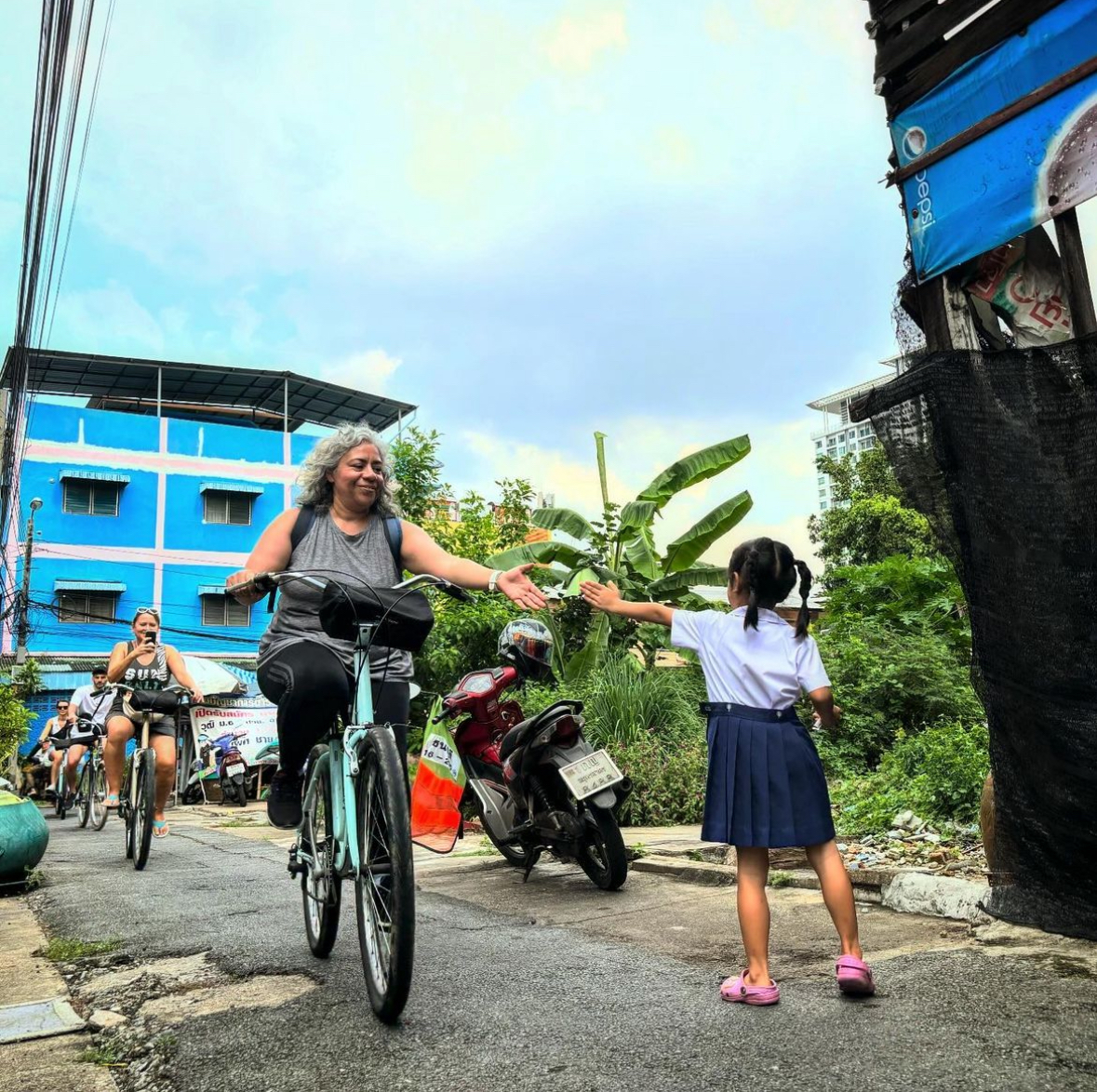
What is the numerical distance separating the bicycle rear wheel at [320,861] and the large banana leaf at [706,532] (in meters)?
10.4

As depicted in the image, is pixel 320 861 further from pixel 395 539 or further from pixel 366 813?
pixel 395 539

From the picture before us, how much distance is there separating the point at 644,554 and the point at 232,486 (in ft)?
64.8

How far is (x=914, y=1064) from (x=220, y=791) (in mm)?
18137

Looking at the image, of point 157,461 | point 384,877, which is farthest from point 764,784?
point 157,461

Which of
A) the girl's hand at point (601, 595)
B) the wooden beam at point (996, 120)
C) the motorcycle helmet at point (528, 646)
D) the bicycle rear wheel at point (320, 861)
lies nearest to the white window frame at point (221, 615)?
the motorcycle helmet at point (528, 646)

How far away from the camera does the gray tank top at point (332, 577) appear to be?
3820 millimetres

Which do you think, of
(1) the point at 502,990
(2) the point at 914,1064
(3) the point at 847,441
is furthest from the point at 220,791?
(3) the point at 847,441

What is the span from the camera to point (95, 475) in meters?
28.5

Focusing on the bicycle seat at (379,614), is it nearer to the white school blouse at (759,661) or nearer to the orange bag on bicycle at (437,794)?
the white school blouse at (759,661)

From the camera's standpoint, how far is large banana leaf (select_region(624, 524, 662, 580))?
1371 centimetres

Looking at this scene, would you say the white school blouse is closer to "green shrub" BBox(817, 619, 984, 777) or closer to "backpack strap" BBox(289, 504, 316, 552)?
"backpack strap" BBox(289, 504, 316, 552)

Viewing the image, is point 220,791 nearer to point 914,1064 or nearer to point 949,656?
point 949,656

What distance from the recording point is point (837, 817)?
6.38m

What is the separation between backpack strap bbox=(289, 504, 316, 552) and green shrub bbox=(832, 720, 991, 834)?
3.74 meters
